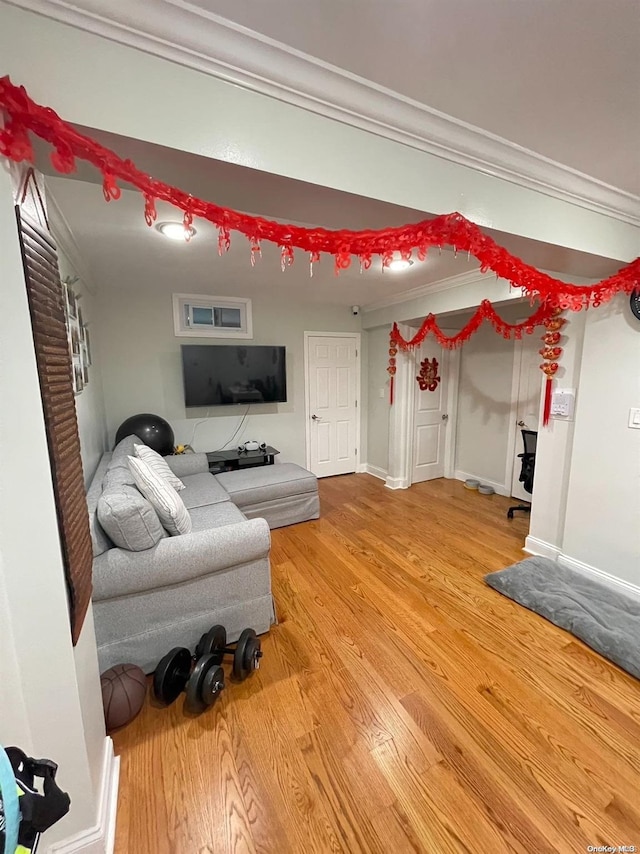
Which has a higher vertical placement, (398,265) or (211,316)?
(398,265)

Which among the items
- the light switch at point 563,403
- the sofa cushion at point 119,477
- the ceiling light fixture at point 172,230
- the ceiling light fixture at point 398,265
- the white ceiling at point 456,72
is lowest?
the sofa cushion at point 119,477

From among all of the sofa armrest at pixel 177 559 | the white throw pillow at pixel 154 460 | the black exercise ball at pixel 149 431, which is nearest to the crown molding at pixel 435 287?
the sofa armrest at pixel 177 559

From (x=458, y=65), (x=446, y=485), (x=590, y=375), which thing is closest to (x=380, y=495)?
(x=446, y=485)

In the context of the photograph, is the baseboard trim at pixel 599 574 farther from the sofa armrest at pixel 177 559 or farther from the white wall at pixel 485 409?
the sofa armrest at pixel 177 559

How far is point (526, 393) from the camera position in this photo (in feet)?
13.0

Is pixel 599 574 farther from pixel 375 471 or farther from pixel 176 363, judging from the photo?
pixel 176 363

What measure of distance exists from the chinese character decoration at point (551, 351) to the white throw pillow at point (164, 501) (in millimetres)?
2662

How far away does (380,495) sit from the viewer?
166 inches

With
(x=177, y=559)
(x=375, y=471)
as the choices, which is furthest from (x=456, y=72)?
(x=375, y=471)

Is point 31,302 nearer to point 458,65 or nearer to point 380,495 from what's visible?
point 458,65

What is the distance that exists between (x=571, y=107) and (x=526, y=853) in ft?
8.05

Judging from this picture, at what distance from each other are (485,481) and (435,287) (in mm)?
2471

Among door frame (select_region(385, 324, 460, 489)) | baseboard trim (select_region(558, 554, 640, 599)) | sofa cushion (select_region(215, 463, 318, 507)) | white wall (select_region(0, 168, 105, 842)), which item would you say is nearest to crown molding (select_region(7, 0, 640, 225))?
white wall (select_region(0, 168, 105, 842))

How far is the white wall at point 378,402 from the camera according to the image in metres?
4.62
